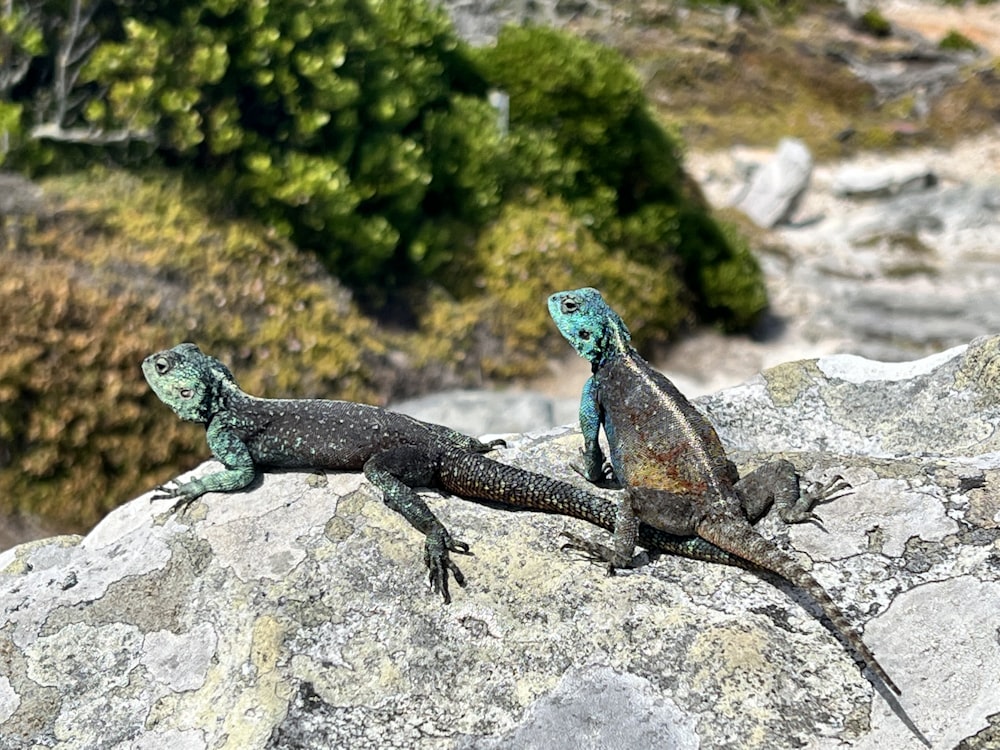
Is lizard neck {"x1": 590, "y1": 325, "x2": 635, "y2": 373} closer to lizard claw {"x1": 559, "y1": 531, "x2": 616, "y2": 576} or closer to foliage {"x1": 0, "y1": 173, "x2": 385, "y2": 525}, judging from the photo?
lizard claw {"x1": 559, "y1": 531, "x2": 616, "y2": 576}

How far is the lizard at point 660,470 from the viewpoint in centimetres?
338

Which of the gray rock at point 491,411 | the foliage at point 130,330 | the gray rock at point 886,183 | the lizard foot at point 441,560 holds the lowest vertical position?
the gray rock at point 886,183

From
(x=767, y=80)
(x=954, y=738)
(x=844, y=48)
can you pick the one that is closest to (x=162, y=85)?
(x=954, y=738)

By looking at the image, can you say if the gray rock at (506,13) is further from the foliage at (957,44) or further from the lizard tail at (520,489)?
the lizard tail at (520,489)

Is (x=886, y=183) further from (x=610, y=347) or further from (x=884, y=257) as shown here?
(x=610, y=347)

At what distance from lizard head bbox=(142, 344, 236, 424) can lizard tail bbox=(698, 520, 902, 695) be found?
257 cm

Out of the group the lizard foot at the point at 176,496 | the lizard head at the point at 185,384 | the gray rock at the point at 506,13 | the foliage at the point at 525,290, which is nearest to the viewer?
the lizard foot at the point at 176,496

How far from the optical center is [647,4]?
32219 millimetres

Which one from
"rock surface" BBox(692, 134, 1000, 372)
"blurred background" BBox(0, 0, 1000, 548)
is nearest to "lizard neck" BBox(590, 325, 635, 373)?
"blurred background" BBox(0, 0, 1000, 548)

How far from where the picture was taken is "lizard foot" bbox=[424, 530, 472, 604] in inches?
132

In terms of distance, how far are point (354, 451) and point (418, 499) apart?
482 millimetres

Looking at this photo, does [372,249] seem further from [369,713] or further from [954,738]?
[954,738]

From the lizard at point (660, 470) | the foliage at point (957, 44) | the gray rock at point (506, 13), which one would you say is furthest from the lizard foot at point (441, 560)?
the foliage at point (957, 44)

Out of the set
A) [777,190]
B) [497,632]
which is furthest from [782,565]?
[777,190]
